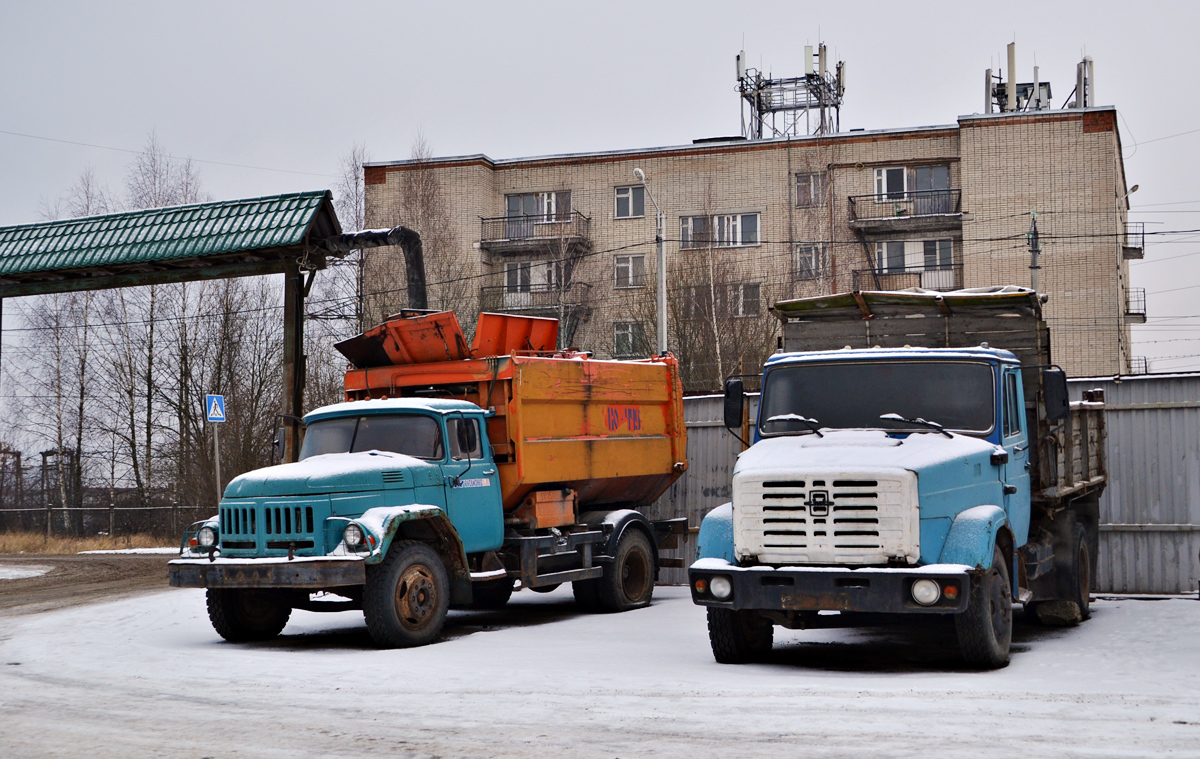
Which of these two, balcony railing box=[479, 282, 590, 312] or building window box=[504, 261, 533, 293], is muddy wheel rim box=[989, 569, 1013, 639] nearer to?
balcony railing box=[479, 282, 590, 312]

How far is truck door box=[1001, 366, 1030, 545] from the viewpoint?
Result: 1020 centimetres

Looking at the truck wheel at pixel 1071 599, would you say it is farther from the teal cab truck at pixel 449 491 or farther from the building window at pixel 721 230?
the building window at pixel 721 230

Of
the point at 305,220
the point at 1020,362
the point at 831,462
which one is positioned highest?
the point at 305,220

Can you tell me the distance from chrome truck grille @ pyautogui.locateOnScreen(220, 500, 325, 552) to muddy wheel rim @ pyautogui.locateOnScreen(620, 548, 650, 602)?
4851 millimetres

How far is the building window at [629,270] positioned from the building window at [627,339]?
7.28 ft

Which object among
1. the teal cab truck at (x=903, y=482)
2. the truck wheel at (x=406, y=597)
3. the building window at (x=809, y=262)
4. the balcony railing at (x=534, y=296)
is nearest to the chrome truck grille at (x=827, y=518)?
the teal cab truck at (x=903, y=482)

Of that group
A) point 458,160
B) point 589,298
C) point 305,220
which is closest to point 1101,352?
point 589,298

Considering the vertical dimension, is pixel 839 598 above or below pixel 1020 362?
below

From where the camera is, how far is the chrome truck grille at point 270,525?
37.8 feet

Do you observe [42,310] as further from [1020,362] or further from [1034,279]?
[1020,362]

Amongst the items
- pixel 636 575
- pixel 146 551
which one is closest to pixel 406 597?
pixel 636 575

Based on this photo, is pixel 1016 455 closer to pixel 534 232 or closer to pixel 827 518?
pixel 827 518

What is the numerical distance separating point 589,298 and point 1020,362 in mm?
32375

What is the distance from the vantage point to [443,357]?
45.8 ft
